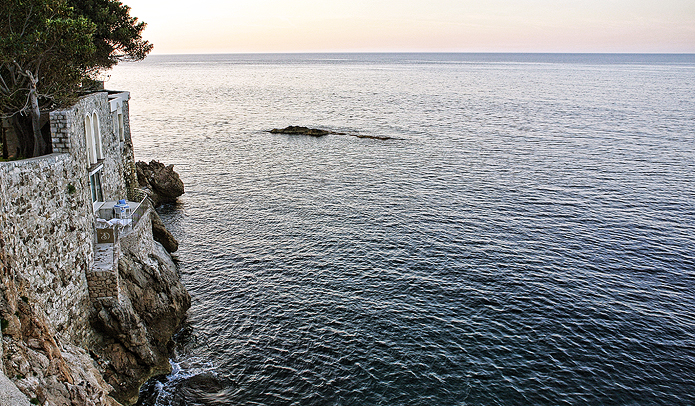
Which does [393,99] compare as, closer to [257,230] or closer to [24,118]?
[257,230]

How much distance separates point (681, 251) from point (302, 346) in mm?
39170

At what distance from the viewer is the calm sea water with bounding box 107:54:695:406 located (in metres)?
30.9

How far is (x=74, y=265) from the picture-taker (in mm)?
28031

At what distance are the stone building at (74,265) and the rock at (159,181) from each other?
20280 mm

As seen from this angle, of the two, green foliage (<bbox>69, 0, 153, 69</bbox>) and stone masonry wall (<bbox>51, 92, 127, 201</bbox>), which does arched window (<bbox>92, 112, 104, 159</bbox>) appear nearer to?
stone masonry wall (<bbox>51, 92, 127, 201</bbox>)

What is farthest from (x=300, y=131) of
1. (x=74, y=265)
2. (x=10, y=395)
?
(x=10, y=395)

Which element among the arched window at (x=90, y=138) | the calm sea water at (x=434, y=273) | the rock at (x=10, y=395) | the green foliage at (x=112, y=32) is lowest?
the calm sea water at (x=434, y=273)

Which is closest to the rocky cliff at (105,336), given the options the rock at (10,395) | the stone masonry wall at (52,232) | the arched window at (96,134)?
the stone masonry wall at (52,232)

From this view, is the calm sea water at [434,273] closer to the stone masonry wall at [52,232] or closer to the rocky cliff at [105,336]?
the rocky cliff at [105,336]

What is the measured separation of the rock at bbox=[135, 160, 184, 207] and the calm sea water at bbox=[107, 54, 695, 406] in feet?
7.82

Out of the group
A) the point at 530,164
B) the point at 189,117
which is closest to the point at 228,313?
the point at 530,164

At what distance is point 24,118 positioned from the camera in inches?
1329

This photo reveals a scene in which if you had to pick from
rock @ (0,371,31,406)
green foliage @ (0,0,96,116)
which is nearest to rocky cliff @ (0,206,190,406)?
rock @ (0,371,31,406)

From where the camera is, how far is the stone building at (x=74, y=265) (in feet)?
71.1
